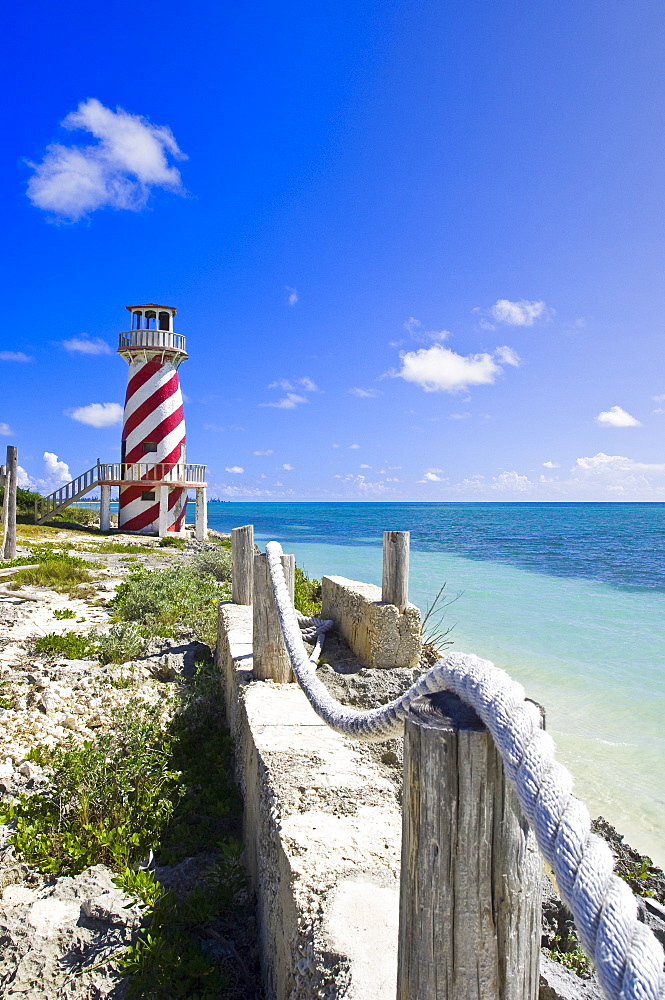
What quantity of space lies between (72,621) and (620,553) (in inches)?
1468

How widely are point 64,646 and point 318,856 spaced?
5587 millimetres

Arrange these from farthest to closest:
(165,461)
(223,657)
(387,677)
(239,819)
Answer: (165,461) → (387,677) → (223,657) → (239,819)

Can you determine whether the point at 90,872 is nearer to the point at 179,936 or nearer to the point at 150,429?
the point at 179,936

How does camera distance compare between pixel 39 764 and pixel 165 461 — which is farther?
pixel 165 461

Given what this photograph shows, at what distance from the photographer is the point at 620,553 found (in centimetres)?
3847

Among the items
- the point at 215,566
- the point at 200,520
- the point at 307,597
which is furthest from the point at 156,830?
the point at 200,520

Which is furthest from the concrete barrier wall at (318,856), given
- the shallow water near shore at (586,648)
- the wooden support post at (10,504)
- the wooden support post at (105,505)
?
the wooden support post at (105,505)

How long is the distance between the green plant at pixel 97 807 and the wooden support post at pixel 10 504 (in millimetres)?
12361

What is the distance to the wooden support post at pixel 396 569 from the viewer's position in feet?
21.9

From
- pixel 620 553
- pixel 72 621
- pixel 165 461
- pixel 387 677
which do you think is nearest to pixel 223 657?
pixel 387 677

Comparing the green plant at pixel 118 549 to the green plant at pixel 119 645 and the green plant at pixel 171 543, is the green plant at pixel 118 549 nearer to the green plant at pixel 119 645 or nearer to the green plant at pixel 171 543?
the green plant at pixel 171 543

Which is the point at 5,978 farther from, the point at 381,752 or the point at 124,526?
→ the point at 124,526

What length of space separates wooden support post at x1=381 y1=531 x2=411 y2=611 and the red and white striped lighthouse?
19165mm

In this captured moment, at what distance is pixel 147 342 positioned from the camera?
24.9 metres
